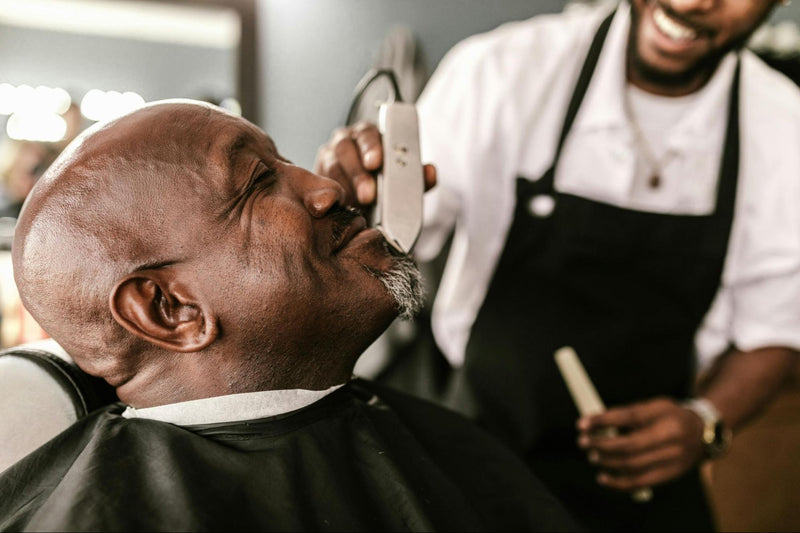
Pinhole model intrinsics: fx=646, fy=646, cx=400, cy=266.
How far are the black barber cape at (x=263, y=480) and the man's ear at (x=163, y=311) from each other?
128 millimetres

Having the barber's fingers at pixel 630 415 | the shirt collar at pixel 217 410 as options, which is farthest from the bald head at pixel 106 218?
the barber's fingers at pixel 630 415

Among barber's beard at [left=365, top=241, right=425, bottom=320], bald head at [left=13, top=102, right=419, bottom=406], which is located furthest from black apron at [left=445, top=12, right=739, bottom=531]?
bald head at [left=13, top=102, right=419, bottom=406]

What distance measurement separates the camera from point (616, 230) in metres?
1.57

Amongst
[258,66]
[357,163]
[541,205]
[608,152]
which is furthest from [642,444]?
[258,66]

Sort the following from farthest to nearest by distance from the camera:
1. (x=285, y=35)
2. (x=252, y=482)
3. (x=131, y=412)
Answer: (x=285, y=35) → (x=131, y=412) → (x=252, y=482)

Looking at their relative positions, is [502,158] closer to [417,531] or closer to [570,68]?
[570,68]

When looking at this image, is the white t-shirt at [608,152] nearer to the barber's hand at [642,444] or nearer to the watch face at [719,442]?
the watch face at [719,442]

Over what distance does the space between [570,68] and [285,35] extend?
276 cm

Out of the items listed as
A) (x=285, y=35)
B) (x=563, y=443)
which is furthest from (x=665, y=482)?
(x=285, y=35)

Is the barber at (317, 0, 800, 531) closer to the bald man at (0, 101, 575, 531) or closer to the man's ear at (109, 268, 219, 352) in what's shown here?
the bald man at (0, 101, 575, 531)

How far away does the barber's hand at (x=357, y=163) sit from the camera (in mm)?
1262

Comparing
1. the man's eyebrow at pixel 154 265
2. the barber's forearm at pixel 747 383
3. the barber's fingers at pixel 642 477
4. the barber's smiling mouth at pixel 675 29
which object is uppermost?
the barber's smiling mouth at pixel 675 29

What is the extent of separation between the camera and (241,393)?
992 millimetres

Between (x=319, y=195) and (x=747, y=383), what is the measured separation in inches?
52.0
